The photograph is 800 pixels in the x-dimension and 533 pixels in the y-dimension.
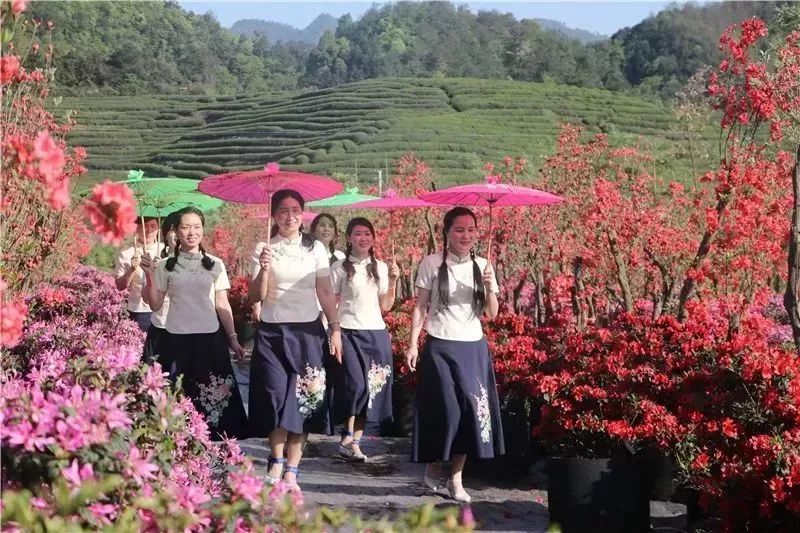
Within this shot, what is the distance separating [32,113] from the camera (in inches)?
319

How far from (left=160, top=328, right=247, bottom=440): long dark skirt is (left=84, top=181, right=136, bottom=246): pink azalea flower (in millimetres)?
3877

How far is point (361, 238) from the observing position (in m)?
7.95

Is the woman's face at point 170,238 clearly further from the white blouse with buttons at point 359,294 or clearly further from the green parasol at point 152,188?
the white blouse with buttons at point 359,294

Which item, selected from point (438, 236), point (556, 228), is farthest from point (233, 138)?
point (556, 228)

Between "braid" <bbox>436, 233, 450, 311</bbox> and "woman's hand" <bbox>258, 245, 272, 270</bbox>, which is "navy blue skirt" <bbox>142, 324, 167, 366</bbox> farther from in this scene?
"braid" <bbox>436, 233, 450, 311</bbox>

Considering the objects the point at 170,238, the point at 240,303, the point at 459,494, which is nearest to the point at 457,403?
the point at 459,494

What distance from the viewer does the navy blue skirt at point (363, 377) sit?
7988 mm

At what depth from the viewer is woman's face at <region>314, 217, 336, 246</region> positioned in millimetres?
8922

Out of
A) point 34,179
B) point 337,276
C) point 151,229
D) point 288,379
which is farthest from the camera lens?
point 151,229

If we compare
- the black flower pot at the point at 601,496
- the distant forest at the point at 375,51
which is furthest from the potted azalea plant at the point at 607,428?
the distant forest at the point at 375,51

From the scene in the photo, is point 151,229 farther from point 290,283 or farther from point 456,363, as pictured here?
point 456,363

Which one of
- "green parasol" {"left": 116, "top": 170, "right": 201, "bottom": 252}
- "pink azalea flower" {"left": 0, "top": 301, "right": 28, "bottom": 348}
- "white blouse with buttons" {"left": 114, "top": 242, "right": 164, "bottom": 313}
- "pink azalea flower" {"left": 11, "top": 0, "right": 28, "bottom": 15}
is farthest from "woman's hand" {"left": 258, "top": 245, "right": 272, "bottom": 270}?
"pink azalea flower" {"left": 0, "top": 301, "right": 28, "bottom": 348}

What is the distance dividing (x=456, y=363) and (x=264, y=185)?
1.52m

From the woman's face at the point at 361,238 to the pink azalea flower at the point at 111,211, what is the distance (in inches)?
205
